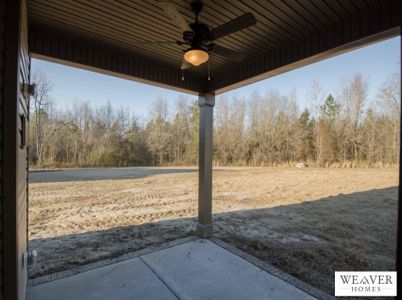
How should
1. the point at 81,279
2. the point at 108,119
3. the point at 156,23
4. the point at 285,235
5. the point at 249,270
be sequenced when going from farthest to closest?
the point at 108,119
the point at 285,235
the point at 249,270
the point at 81,279
the point at 156,23

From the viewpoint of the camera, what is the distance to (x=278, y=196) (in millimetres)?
7047

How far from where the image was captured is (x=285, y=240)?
11.6ft

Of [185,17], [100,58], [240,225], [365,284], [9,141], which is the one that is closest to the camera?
[9,141]

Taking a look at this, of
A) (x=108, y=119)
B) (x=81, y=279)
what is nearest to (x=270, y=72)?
(x=81, y=279)

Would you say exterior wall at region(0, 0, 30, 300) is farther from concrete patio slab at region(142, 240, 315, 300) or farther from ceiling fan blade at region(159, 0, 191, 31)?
concrete patio slab at region(142, 240, 315, 300)

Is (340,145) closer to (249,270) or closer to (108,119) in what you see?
(249,270)

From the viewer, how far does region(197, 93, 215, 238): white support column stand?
3436 millimetres

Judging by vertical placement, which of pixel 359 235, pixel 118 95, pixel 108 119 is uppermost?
pixel 118 95

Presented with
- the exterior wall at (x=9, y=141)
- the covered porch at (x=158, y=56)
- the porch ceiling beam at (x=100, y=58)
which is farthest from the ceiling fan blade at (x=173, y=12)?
the porch ceiling beam at (x=100, y=58)

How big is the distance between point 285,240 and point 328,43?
288 cm

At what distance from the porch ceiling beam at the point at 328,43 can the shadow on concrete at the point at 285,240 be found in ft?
7.88

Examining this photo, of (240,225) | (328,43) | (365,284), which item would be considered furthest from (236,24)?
(240,225)

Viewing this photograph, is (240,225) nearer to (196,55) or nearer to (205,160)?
(205,160)

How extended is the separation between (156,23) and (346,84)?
18.1 m
